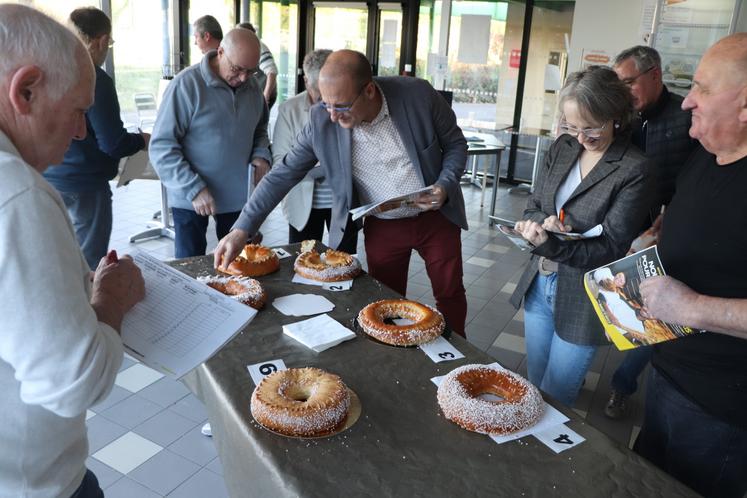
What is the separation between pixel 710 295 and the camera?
1390mm

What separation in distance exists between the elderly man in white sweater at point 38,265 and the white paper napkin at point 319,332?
32.0 inches

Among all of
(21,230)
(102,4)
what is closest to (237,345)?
(21,230)

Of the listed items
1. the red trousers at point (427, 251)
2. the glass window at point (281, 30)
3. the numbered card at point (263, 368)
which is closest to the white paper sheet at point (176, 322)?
the numbered card at point (263, 368)

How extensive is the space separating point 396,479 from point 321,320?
746mm

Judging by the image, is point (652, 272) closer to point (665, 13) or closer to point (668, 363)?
point (668, 363)

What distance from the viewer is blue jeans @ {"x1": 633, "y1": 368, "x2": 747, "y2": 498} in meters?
1.40

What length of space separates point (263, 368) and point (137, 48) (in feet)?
23.9

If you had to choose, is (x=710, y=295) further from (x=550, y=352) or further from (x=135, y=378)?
(x=135, y=378)

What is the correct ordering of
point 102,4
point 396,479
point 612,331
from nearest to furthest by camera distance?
point 396,479 → point 612,331 → point 102,4

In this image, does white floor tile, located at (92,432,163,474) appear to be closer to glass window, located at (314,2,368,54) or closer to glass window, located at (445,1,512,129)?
glass window, located at (445,1,512,129)

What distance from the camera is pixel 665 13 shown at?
639 cm

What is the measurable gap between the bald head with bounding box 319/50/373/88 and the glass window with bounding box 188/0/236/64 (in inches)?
258

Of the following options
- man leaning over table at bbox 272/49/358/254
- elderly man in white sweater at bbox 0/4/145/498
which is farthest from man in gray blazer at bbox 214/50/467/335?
A: elderly man in white sweater at bbox 0/4/145/498

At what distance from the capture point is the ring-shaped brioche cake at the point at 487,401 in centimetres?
136
